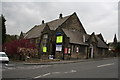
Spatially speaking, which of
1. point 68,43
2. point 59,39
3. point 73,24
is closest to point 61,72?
point 68,43

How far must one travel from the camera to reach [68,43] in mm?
32688

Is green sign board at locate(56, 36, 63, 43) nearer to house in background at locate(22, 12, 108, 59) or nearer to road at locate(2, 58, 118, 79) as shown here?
house in background at locate(22, 12, 108, 59)

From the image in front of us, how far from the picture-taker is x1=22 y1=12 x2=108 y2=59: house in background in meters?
33.5

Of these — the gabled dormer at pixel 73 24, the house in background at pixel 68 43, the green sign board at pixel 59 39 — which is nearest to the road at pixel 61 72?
the house in background at pixel 68 43

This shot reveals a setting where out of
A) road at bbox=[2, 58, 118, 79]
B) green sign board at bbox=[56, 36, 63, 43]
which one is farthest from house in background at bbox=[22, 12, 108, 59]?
road at bbox=[2, 58, 118, 79]

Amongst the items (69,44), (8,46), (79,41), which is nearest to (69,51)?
(69,44)

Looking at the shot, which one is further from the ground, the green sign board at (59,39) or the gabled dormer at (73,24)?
the gabled dormer at (73,24)

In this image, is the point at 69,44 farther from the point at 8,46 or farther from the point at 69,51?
the point at 8,46

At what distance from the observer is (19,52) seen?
28156mm

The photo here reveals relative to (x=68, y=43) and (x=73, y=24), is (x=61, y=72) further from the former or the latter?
(x=73, y=24)

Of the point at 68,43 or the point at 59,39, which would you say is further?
the point at 59,39

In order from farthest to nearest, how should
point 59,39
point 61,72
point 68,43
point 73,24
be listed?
point 73,24, point 59,39, point 68,43, point 61,72

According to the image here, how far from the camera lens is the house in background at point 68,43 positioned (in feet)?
110

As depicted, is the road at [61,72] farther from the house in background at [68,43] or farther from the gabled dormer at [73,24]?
the gabled dormer at [73,24]
